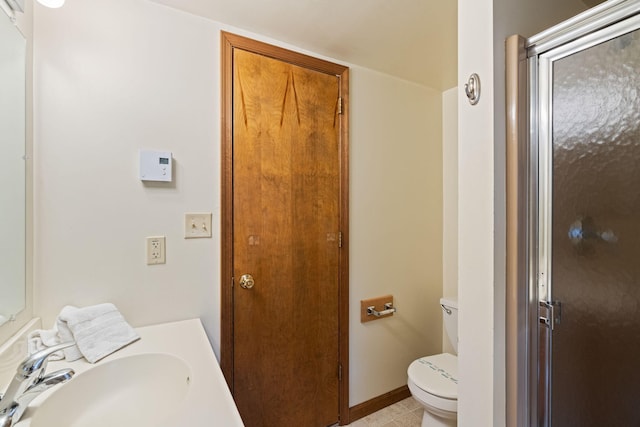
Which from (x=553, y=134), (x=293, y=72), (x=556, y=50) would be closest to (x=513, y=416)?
(x=553, y=134)

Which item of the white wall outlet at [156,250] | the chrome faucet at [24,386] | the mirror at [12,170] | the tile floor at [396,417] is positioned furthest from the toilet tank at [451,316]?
the mirror at [12,170]

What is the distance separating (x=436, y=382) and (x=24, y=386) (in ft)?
5.46

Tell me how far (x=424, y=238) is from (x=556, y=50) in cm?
144

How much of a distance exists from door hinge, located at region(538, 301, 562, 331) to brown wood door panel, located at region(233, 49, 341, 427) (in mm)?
1026

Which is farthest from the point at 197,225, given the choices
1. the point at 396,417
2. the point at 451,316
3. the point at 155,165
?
the point at 396,417

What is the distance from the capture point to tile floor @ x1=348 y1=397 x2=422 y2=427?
1.76 m

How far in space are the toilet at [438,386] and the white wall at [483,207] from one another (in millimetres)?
455

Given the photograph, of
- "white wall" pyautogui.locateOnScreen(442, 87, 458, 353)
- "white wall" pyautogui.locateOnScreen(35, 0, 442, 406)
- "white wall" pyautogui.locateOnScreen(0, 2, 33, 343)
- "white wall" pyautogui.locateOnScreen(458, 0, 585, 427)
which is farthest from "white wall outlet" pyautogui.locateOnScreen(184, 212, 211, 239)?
"white wall" pyautogui.locateOnScreen(442, 87, 458, 353)

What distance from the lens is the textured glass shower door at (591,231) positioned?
0.80m

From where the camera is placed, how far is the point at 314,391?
1650 mm

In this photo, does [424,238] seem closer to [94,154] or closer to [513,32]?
[513,32]

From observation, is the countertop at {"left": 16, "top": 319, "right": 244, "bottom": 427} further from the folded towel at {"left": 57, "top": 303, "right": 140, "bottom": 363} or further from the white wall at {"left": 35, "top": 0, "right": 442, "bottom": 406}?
the white wall at {"left": 35, "top": 0, "right": 442, "bottom": 406}

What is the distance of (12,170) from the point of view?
0.93 metres

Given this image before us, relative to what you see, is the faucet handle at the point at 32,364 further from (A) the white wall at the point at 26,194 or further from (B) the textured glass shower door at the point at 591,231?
(B) the textured glass shower door at the point at 591,231
